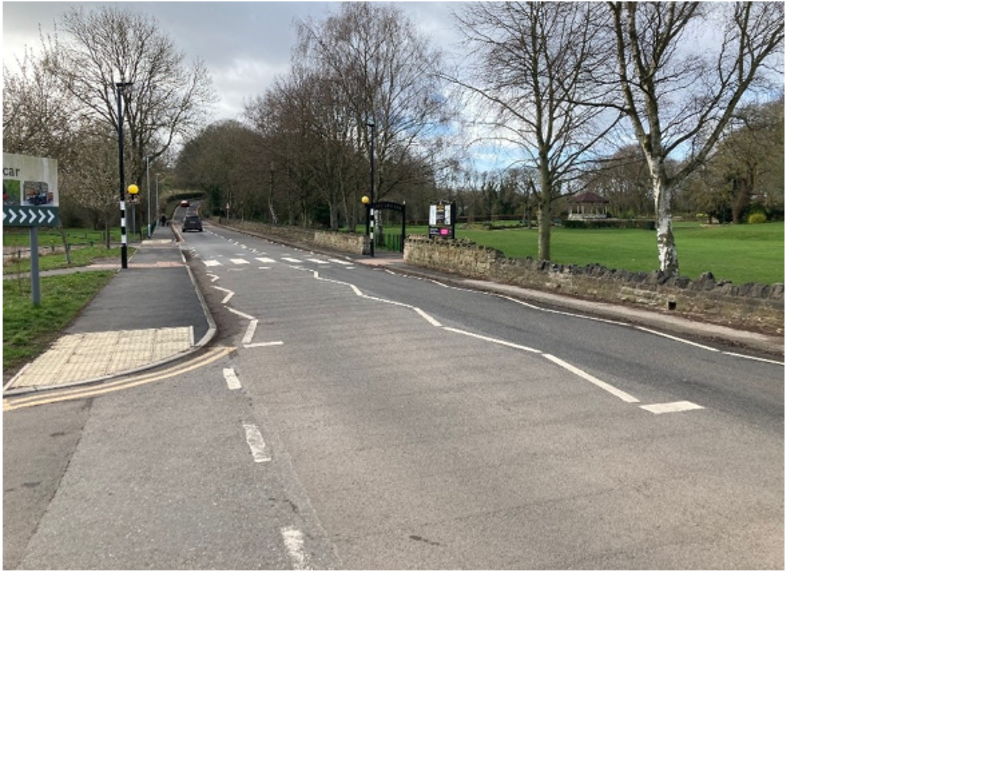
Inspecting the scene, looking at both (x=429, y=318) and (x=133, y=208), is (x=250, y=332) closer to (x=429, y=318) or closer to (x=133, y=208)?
(x=429, y=318)

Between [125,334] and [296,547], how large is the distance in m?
2.64

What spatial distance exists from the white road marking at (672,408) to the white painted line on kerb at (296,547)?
9.90ft

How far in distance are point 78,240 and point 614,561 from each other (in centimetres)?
173

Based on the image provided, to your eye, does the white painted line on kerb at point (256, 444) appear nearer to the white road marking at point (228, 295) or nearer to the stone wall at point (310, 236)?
the white road marking at point (228, 295)

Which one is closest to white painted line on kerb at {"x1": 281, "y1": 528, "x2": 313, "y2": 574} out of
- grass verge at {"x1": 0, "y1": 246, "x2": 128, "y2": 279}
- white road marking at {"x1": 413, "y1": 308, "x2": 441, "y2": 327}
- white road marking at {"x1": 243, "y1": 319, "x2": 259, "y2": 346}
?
grass verge at {"x1": 0, "y1": 246, "x2": 128, "y2": 279}

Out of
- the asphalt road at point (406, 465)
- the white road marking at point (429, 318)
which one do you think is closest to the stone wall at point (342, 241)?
the white road marking at point (429, 318)

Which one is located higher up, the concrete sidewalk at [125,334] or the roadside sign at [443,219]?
the roadside sign at [443,219]

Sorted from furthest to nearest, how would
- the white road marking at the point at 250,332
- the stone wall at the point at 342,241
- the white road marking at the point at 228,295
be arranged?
the stone wall at the point at 342,241
the white road marking at the point at 228,295
the white road marking at the point at 250,332

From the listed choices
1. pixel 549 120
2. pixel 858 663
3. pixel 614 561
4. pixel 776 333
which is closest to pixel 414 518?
pixel 614 561

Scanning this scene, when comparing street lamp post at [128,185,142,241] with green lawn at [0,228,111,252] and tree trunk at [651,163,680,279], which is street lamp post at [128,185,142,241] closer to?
green lawn at [0,228,111,252]

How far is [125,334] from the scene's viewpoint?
4250 mm

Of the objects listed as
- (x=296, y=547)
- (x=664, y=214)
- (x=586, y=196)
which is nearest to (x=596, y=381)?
(x=296, y=547)

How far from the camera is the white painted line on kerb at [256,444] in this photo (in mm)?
3549

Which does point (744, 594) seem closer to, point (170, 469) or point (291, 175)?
point (170, 469)
